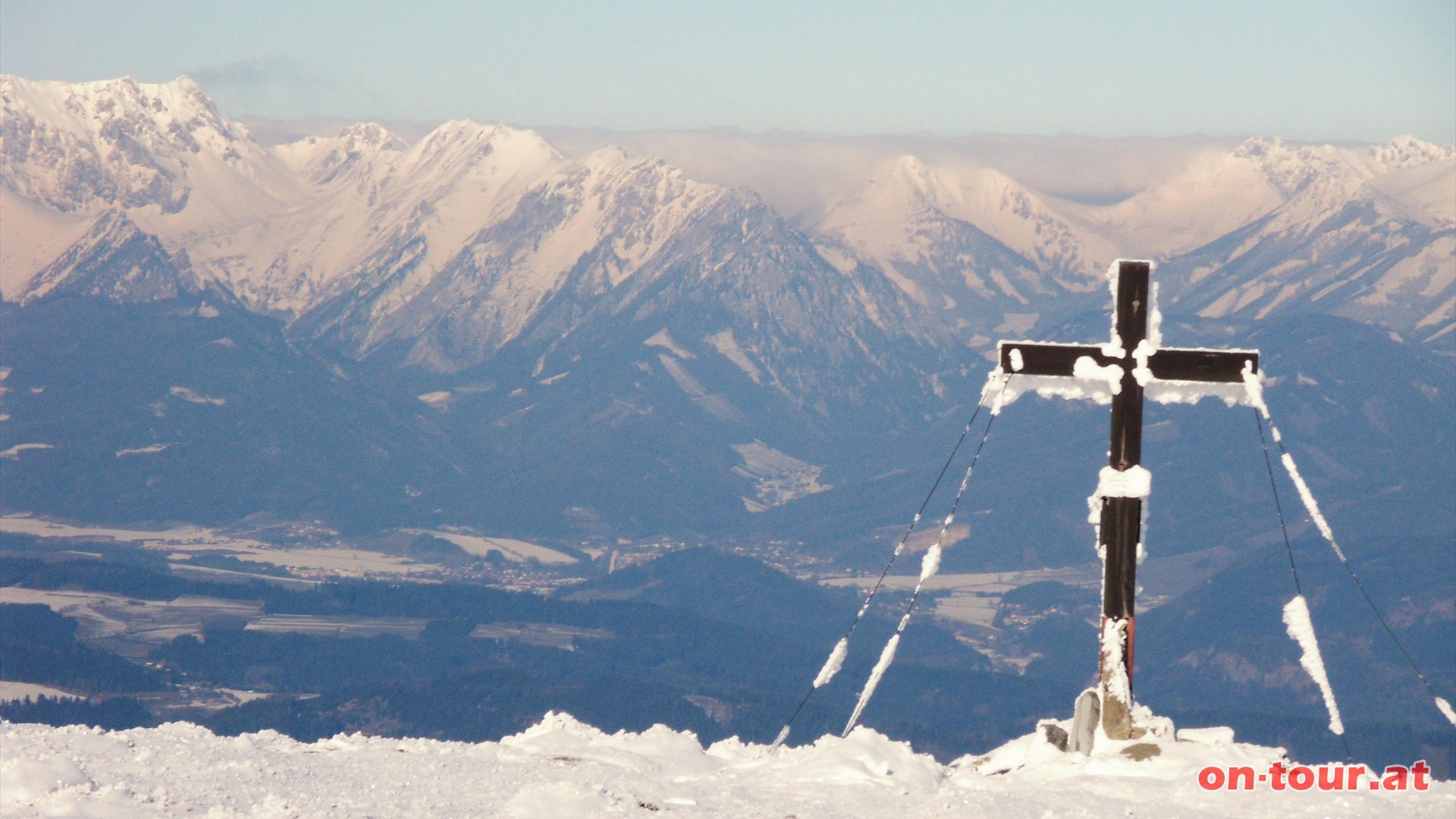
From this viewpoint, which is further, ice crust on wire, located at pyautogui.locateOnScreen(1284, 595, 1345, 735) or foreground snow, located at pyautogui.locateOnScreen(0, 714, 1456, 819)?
ice crust on wire, located at pyautogui.locateOnScreen(1284, 595, 1345, 735)

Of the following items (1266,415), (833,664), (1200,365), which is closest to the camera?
(1266,415)

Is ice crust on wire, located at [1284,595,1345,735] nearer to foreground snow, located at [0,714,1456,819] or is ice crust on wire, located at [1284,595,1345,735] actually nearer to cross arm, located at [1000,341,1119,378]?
foreground snow, located at [0,714,1456,819]

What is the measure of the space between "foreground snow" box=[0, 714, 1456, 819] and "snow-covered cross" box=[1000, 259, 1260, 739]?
180cm

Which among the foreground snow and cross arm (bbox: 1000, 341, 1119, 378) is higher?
cross arm (bbox: 1000, 341, 1119, 378)

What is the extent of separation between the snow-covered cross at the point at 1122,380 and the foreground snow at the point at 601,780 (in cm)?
180

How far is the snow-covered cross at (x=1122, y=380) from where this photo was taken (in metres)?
22.2

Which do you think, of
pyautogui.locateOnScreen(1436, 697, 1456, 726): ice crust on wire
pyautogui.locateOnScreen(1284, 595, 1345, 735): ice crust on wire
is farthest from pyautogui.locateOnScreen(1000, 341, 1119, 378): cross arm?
pyautogui.locateOnScreen(1436, 697, 1456, 726): ice crust on wire

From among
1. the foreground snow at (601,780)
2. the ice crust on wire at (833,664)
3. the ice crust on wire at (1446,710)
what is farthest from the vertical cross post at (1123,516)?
the ice crust on wire at (1446,710)

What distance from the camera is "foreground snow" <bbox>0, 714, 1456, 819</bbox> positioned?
16.8 metres

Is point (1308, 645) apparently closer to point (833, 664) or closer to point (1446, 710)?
point (1446, 710)

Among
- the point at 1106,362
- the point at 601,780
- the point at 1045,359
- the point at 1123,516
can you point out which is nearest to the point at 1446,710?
the point at 1123,516

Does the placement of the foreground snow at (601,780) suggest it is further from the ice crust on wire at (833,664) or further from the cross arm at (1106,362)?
the cross arm at (1106,362)

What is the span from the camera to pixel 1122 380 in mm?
22359

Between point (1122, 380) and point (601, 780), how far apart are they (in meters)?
8.16
